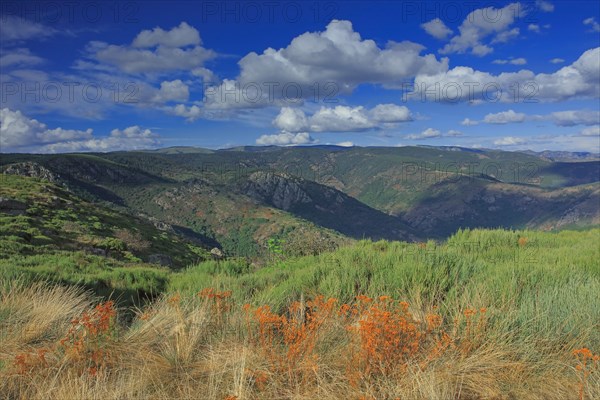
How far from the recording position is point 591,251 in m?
8.90

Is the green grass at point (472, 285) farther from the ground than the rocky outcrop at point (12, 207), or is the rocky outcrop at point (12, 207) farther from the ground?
the green grass at point (472, 285)

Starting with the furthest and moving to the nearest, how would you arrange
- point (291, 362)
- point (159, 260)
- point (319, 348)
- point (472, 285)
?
point (159, 260) → point (472, 285) → point (319, 348) → point (291, 362)

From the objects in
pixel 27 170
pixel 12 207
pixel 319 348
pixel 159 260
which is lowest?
pixel 159 260

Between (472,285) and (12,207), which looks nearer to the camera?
(472,285)

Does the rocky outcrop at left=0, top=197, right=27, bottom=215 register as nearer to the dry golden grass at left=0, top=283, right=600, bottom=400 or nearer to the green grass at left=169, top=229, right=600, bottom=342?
the green grass at left=169, top=229, right=600, bottom=342

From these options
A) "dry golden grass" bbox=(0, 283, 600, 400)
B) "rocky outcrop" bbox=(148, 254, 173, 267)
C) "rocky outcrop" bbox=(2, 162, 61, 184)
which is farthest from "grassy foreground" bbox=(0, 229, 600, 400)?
"rocky outcrop" bbox=(2, 162, 61, 184)

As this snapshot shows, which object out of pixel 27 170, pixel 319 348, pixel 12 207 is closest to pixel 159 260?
pixel 12 207

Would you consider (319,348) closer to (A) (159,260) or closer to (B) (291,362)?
(B) (291,362)

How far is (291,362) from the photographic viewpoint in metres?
3.51

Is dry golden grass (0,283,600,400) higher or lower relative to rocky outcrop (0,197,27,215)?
higher

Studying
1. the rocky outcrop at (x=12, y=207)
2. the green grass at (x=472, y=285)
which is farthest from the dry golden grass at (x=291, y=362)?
the rocky outcrop at (x=12, y=207)

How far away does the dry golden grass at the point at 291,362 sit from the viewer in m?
3.23

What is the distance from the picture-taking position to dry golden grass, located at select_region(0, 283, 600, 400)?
3.23 m

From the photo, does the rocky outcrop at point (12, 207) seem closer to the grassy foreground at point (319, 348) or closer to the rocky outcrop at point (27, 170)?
the grassy foreground at point (319, 348)
